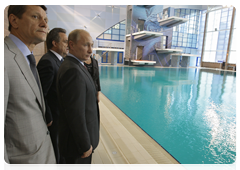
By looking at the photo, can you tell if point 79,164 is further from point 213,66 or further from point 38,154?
point 213,66

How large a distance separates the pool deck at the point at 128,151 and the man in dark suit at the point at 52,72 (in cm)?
63

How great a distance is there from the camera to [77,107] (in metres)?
1.16

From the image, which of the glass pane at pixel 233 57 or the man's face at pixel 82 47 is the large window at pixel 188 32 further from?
the man's face at pixel 82 47

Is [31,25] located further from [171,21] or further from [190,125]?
[171,21]

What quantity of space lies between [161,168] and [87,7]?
2326 centimetres

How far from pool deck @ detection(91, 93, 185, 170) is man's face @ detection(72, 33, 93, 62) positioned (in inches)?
54.1

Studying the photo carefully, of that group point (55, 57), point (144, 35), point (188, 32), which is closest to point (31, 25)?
point (55, 57)

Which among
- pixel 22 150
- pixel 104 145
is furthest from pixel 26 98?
pixel 104 145

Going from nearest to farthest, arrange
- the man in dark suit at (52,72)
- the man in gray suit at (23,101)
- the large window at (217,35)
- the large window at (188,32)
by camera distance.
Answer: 1. the man in gray suit at (23,101)
2. the man in dark suit at (52,72)
3. the large window at (217,35)
4. the large window at (188,32)

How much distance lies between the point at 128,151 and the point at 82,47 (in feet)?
5.43

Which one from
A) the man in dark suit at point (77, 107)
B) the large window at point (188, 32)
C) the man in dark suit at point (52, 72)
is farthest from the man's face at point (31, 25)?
the large window at point (188, 32)

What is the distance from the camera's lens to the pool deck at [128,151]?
6.29 feet

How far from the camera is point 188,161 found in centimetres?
221

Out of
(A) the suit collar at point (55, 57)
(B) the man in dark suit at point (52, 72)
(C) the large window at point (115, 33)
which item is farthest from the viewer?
(C) the large window at point (115, 33)
